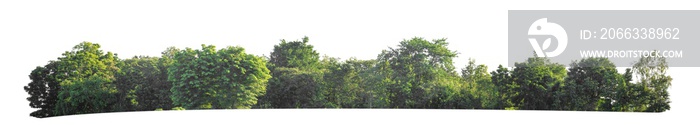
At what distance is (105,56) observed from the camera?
1179 inches

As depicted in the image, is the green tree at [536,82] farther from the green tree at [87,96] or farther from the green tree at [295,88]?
the green tree at [87,96]

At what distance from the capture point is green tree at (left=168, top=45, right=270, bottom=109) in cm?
2841

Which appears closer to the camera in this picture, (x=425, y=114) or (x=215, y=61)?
(x=425, y=114)

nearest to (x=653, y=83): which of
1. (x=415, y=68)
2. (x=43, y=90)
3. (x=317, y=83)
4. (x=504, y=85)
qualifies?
(x=504, y=85)

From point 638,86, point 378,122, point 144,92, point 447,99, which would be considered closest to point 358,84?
point 447,99

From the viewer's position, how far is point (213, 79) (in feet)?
93.5

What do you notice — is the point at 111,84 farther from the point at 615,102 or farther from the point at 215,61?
the point at 615,102

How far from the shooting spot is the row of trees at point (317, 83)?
26.6m

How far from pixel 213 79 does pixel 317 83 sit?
513cm

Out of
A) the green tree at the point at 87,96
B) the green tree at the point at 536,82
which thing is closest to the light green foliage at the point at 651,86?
the green tree at the point at 536,82

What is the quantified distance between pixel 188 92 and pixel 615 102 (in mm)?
16834

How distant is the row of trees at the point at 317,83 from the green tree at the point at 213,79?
0.04 m

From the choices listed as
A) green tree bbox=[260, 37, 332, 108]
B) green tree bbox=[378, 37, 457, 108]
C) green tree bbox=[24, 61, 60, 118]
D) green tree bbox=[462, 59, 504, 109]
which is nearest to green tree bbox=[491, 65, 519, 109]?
green tree bbox=[462, 59, 504, 109]

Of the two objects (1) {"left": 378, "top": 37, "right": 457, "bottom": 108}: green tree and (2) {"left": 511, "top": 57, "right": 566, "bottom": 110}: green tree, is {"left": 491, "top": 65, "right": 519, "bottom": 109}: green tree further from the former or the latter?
(1) {"left": 378, "top": 37, "right": 457, "bottom": 108}: green tree
